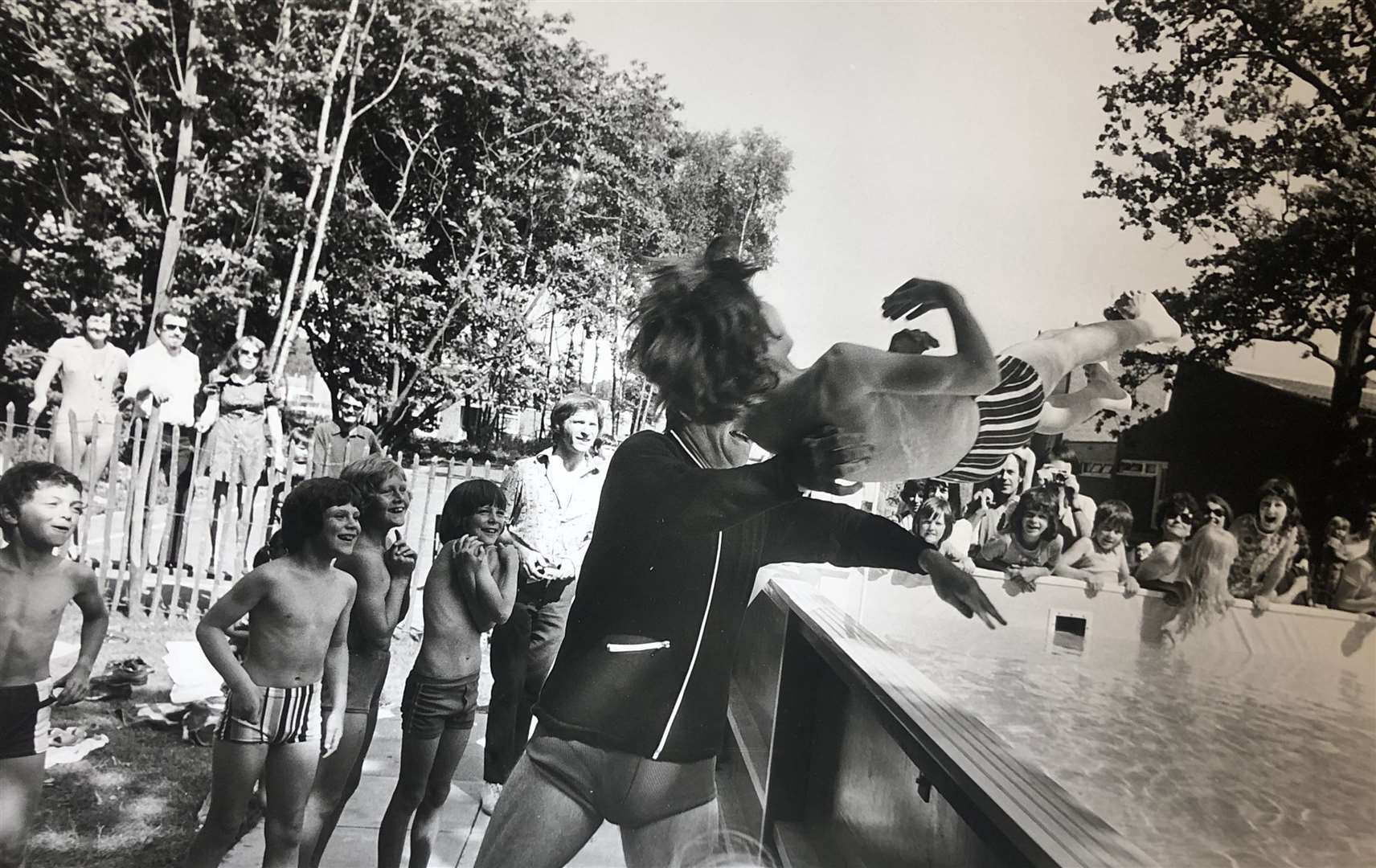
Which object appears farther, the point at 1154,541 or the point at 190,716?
the point at 1154,541

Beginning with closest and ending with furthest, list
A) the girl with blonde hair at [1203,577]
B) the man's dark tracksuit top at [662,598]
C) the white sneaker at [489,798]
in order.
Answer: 1. the man's dark tracksuit top at [662,598]
2. the white sneaker at [489,798]
3. the girl with blonde hair at [1203,577]

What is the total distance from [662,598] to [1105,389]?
1.27m

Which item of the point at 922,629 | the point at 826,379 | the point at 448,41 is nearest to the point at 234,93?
the point at 448,41

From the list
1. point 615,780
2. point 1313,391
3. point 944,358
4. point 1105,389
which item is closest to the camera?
point 615,780

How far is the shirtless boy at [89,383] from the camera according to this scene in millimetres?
1996

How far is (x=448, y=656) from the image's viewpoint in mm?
1916

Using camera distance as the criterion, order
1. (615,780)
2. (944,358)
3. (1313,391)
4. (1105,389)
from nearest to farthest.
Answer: (615,780) → (944,358) → (1105,389) → (1313,391)

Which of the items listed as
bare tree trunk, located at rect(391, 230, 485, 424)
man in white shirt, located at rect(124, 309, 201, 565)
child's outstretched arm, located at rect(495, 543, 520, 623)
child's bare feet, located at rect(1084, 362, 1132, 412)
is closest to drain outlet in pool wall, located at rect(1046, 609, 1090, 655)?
child's bare feet, located at rect(1084, 362, 1132, 412)

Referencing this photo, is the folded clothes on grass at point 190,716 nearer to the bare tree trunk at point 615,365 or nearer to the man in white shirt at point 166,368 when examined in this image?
the man in white shirt at point 166,368

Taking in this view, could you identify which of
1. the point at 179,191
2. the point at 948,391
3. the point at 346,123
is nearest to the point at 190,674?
the point at 179,191

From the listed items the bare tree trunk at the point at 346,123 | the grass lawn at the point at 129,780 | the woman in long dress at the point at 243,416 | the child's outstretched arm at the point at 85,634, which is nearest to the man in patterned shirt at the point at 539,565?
the grass lawn at the point at 129,780

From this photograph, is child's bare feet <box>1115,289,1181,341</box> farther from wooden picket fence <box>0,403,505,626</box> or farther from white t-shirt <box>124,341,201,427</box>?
white t-shirt <box>124,341,201,427</box>

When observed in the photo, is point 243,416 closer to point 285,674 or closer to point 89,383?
point 89,383

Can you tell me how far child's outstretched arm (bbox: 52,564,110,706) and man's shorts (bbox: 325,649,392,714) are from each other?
635 mm
